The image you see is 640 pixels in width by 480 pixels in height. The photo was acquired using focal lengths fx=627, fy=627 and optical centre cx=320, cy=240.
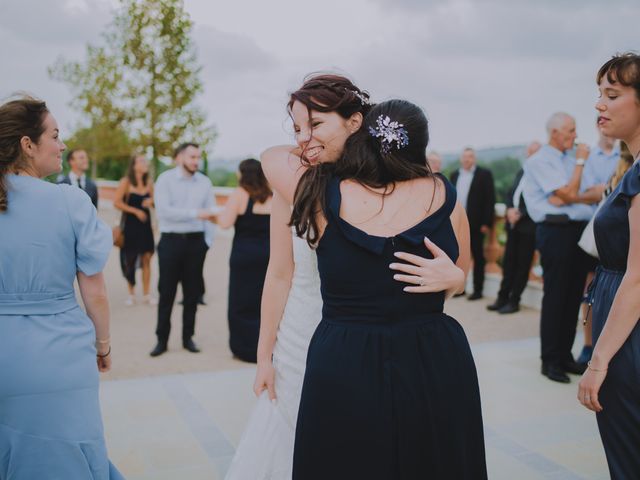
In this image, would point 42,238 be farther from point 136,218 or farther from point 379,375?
point 136,218

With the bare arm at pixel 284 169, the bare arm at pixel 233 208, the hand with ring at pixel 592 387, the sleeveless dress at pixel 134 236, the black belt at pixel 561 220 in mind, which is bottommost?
the sleeveless dress at pixel 134 236

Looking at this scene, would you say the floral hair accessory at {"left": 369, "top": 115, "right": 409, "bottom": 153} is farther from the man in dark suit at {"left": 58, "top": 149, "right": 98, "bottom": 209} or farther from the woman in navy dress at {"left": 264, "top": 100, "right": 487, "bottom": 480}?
the man in dark suit at {"left": 58, "top": 149, "right": 98, "bottom": 209}

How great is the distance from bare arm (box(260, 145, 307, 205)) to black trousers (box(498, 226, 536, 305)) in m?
6.42

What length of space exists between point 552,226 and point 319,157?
382 cm

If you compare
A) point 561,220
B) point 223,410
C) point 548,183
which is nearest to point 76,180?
point 223,410

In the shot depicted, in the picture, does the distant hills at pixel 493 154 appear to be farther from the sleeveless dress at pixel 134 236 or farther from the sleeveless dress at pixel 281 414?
the sleeveless dress at pixel 281 414

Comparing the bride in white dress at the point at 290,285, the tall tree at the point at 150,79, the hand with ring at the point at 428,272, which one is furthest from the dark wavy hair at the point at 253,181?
the tall tree at the point at 150,79

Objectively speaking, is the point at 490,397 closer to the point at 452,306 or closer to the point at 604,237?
the point at 604,237

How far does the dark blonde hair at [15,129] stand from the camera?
2.30 meters

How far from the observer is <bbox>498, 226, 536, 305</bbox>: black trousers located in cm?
805

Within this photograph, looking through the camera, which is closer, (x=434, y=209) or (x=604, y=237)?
(x=434, y=209)

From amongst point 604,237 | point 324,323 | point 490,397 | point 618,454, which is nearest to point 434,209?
point 324,323

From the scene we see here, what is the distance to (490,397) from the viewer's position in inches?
193

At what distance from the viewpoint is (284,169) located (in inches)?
83.3
